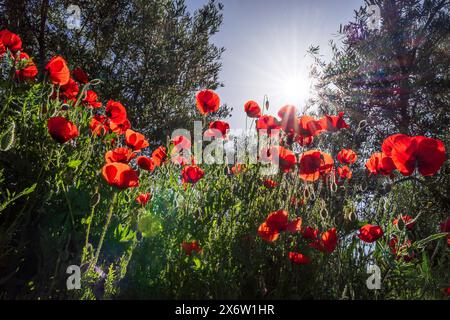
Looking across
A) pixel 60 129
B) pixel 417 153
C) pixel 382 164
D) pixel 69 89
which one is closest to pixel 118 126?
pixel 69 89

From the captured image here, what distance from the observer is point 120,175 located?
1836mm

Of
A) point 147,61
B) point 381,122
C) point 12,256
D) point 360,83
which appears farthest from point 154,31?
point 12,256

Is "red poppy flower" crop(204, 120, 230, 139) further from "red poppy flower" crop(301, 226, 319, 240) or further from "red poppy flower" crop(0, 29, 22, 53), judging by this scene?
"red poppy flower" crop(0, 29, 22, 53)

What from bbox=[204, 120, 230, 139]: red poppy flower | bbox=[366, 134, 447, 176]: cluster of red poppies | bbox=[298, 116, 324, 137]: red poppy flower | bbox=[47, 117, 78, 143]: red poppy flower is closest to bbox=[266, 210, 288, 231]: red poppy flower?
bbox=[366, 134, 447, 176]: cluster of red poppies

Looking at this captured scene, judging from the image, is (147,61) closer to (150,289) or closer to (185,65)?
(185,65)

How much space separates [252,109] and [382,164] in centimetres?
97

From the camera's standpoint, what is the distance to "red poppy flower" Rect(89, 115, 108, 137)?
9.49 ft

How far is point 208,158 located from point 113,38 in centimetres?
912

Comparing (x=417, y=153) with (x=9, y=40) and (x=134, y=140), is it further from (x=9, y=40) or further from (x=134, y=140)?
(x=9, y=40)

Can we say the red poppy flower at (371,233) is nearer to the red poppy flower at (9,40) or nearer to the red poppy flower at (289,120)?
the red poppy flower at (289,120)

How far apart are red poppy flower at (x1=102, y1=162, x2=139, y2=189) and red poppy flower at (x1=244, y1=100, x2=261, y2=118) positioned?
126 cm

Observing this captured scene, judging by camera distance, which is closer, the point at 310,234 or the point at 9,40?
the point at 310,234

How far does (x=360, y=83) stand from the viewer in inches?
421
